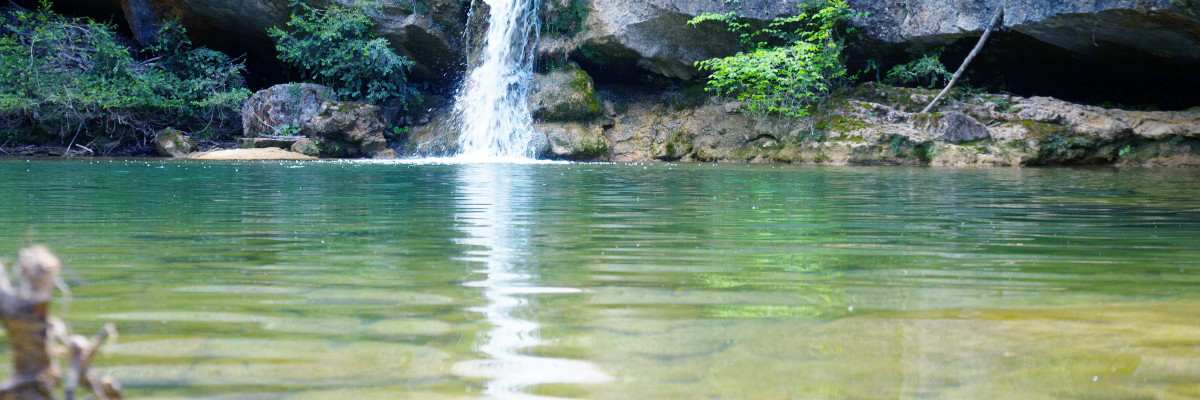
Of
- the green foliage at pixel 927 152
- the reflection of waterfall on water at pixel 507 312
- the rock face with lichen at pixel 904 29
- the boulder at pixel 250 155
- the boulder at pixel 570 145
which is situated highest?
the rock face with lichen at pixel 904 29

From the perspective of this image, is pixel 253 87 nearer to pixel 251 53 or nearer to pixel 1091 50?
pixel 251 53

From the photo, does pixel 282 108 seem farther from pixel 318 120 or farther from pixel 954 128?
pixel 954 128

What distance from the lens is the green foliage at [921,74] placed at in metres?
14.6

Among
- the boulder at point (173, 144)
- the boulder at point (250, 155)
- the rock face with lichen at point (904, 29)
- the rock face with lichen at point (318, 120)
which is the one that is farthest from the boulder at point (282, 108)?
the rock face with lichen at point (904, 29)

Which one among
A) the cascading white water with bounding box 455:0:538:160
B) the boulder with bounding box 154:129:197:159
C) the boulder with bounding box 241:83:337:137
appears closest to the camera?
the boulder with bounding box 154:129:197:159

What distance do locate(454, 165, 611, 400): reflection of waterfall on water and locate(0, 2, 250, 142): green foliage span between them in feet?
45.2

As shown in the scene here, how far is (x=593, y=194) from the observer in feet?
21.5

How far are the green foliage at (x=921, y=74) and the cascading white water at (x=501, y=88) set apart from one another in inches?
297

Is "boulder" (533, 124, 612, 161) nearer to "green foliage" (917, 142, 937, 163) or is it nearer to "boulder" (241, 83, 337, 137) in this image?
"boulder" (241, 83, 337, 137)

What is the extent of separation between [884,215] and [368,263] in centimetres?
339

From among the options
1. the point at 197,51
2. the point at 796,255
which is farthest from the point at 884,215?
the point at 197,51

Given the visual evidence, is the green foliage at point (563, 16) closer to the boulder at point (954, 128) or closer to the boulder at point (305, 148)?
the boulder at point (305, 148)

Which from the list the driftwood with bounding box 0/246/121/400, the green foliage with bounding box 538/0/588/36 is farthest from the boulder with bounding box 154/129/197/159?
the driftwood with bounding box 0/246/121/400

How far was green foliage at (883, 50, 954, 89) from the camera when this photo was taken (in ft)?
47.9
